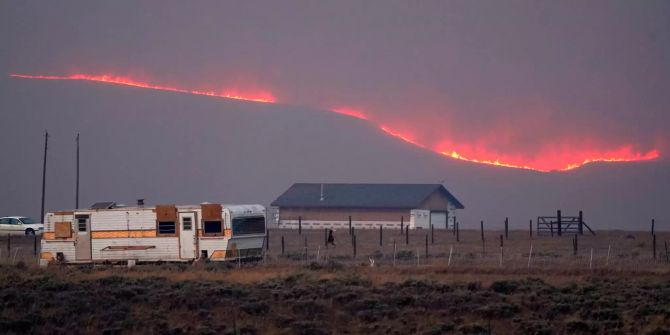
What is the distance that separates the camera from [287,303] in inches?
1029

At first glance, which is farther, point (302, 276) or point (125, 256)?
point (125, 256)

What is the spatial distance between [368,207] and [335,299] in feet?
205

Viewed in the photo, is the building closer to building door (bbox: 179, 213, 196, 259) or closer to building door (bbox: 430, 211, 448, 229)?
building door (bbox: 430, 211, 448, 229)

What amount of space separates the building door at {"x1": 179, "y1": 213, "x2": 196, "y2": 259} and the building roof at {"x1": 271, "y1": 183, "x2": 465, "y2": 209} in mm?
51592

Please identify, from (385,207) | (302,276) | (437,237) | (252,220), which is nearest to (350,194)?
(385,207)

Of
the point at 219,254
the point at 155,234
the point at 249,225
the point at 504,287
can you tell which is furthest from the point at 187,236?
the point at 504,287

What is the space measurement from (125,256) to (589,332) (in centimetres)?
2104

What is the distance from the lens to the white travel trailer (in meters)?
36.6

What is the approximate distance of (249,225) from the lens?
3769 cm

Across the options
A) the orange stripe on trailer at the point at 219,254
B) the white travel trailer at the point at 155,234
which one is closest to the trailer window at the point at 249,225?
the white travel trailer at the point at 155,234

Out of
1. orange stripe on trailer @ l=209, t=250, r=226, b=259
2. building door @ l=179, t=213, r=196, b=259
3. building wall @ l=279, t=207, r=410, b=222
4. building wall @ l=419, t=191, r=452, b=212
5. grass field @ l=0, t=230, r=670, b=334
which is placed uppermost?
building wall @ l=419, t=191, r=452, b=212

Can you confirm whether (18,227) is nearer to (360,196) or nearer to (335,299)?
(360,196)

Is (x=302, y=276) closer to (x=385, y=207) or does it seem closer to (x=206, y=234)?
(x=206, y=234)

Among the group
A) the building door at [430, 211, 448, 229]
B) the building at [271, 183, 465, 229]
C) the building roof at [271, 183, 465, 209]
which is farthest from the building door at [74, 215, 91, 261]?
the building door at [430, 211, 448, 229]
